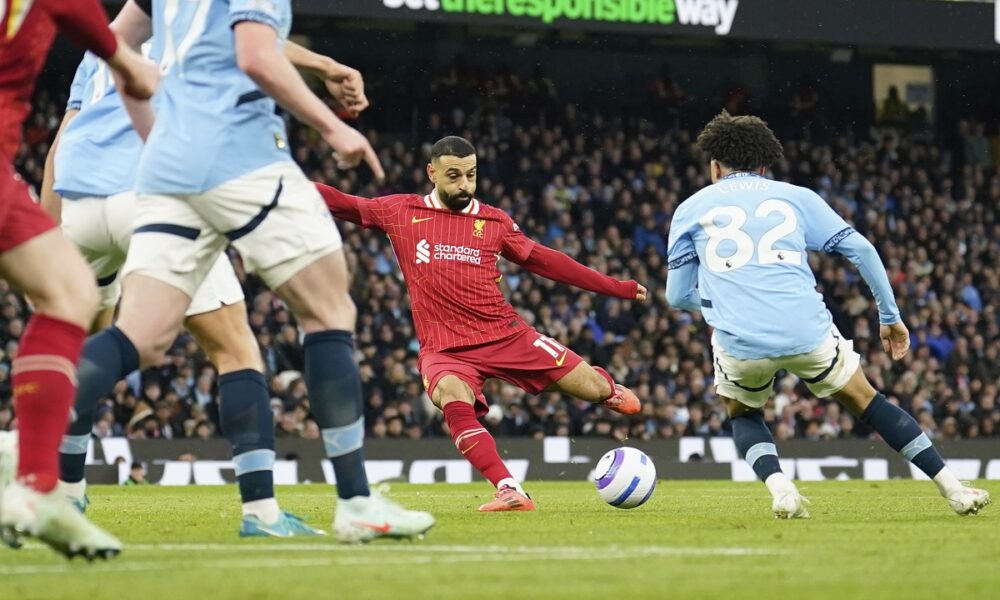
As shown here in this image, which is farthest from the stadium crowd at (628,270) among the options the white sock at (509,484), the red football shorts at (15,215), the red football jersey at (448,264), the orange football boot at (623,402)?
the red football shorts at (15,215)

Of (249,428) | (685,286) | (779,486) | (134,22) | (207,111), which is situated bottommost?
(779,486)

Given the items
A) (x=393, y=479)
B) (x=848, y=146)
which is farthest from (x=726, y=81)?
(x=393, y=479)

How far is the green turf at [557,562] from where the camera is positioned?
3.99 m

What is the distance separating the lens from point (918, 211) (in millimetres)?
25703

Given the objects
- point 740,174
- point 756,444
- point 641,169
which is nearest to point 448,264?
point 740,174

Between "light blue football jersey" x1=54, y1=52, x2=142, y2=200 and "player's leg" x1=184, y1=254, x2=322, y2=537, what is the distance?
65cm

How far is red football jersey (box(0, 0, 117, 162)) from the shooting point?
457 centimetres

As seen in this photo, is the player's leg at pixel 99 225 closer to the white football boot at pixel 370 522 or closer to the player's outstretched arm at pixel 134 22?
the player's outstretched arm at pixel 134 22

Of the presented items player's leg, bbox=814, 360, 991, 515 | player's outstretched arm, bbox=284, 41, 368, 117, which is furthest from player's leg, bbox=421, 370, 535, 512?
player's outstretched arm, bbox=284, 41, 368, 117

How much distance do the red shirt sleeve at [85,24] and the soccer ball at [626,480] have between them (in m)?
4.46

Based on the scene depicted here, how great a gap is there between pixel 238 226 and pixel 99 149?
1522 millimetres

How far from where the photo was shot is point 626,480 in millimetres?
8586

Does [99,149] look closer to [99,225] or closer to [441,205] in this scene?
[99,225]

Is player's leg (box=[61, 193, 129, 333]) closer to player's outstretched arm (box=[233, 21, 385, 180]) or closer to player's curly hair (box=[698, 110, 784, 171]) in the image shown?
player's outstretched arm (box=[233, 21, 385, 180])
